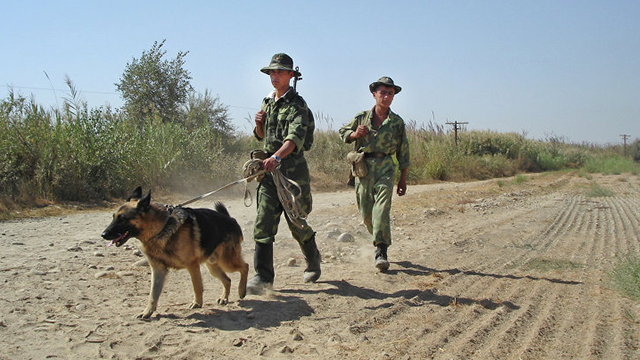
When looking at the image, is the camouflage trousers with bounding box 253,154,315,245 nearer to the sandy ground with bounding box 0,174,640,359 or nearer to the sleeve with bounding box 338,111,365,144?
the sandy ground with bounding box 0,174,640,359

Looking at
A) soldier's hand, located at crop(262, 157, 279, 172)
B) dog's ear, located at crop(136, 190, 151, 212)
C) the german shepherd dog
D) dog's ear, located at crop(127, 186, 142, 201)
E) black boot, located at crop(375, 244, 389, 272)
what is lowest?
black boot, located at crop(375, 244, 389, 272)

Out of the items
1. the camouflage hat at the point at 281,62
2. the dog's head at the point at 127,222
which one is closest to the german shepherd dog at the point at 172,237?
the dog's head at the point at 127,222

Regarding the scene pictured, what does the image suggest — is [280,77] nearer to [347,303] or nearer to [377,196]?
[377,196]

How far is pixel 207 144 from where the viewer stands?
Result: 15484mm

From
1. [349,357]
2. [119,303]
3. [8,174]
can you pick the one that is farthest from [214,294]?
[8,174]

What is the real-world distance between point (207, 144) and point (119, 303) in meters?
11.1

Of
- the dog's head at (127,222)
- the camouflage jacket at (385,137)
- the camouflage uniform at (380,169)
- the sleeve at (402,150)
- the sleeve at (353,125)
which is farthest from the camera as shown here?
the sleeve at (353,125)

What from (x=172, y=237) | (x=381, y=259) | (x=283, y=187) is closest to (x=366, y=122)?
(x=381, y=259)

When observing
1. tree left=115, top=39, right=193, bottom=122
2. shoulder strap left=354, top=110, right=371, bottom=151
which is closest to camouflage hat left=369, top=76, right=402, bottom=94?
shoulder strap left=354, top=110, right=371, bottom=151

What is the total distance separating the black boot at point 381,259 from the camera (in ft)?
20.1

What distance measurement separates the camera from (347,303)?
4.90m

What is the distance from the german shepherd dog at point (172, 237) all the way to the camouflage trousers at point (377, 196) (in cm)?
201

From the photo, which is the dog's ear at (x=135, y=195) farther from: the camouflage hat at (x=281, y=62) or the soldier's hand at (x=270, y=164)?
the camouflage hat at (x=281, y=62)

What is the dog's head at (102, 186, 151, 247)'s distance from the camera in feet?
13.7
